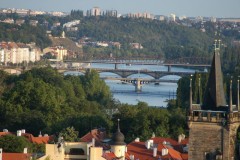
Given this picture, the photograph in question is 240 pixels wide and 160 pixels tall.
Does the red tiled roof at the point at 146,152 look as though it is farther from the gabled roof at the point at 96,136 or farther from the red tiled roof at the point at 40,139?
the red tiled roof at the point at 40,139

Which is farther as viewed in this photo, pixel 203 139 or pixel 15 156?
pixel 15 156

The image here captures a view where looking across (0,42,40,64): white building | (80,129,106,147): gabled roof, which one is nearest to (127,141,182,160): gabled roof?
(80,129,106,147): gabled roof

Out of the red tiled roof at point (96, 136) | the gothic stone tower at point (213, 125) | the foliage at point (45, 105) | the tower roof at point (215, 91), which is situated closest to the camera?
the gothic stone tower at point (213, 125)

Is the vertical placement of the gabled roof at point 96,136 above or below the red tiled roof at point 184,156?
above

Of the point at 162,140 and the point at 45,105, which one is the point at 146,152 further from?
the point at 45,105

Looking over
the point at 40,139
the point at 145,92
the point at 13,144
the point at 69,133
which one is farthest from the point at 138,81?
the point at 13,144

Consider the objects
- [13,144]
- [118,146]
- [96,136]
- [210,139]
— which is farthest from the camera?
[96,136]

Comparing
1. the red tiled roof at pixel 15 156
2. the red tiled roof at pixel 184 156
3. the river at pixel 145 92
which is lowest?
the river at pixel 145 92

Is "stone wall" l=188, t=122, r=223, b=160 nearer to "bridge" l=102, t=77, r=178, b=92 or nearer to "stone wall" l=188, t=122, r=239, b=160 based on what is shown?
"stone wall" l=188, t=122, r=239, b=160

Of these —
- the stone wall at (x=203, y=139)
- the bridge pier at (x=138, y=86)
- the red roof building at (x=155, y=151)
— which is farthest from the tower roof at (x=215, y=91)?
the bridge pier at (x=138, y=86)

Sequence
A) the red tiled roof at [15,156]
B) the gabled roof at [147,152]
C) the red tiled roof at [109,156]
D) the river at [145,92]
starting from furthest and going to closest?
the river at [145,92] → the gabled roof at [147,152] → the red tiled roof at [15,156] → the red tiled roof at [109,156]
